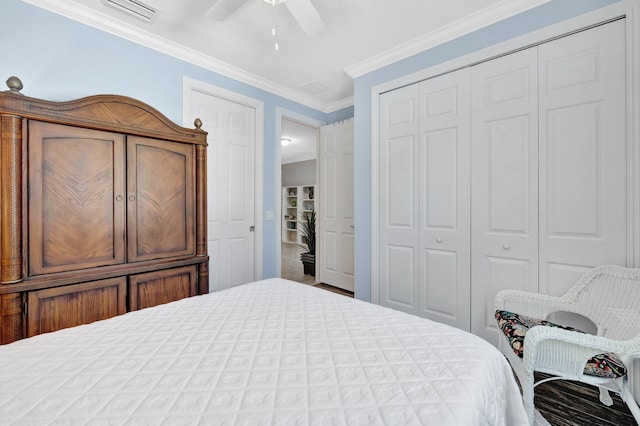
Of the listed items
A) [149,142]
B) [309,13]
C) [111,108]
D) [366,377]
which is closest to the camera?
[366,377]

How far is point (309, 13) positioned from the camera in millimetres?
1761

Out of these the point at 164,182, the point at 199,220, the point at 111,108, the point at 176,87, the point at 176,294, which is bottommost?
the point at 176,294

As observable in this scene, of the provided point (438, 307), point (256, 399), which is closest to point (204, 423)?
point (256, 399)

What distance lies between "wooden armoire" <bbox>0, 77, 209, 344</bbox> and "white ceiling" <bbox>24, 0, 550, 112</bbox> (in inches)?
33.5

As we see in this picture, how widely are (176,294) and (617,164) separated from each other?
313 cm

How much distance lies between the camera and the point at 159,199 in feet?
7.02

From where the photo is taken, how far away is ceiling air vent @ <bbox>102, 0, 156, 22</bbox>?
6.85 ft

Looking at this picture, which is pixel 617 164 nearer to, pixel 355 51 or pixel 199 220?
pixel 355 51

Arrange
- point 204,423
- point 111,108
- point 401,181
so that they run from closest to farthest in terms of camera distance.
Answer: point 204,423 < point 111,108 < point 401,181

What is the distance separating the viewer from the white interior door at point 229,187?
296cm

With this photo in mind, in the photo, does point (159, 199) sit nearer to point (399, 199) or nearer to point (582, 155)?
point (399, 199)

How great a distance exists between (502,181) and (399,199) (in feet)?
2.89

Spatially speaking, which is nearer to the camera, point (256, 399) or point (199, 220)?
point (256, 399)

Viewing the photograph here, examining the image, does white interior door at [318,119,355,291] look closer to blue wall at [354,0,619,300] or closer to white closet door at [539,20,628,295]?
blue wall at [354,0,619,300]
